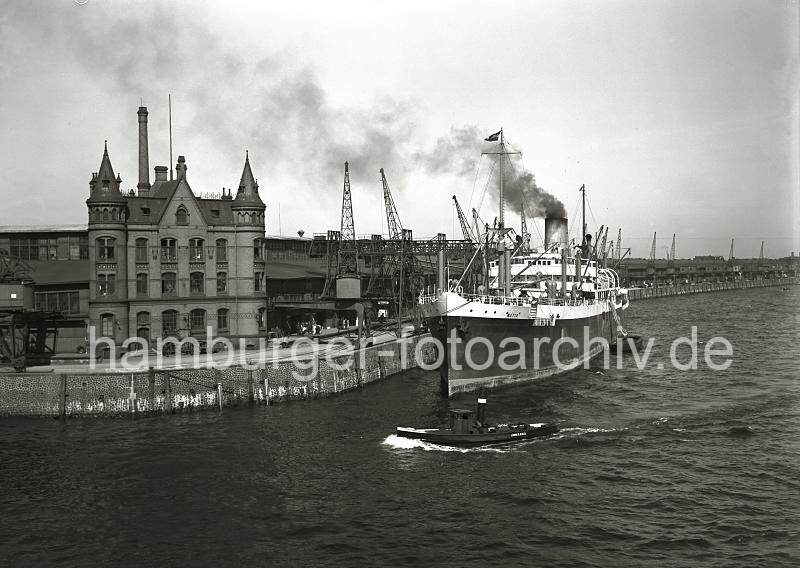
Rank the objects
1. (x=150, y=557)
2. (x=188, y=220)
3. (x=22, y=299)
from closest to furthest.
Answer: (x=150, y=557) → (x=22, y=299) → (x=188, y=220)

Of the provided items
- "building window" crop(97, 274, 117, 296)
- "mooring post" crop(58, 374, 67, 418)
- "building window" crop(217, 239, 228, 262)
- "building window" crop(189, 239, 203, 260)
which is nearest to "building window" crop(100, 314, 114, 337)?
"building window" crop(97, 274, 117, 296)

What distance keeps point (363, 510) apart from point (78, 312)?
164 feet

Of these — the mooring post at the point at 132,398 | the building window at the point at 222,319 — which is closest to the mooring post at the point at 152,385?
the mooring post at the point at 132,398

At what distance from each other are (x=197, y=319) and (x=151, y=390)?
1736 cm

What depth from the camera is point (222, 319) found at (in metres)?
70.6

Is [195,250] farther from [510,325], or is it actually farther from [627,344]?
[627,344]

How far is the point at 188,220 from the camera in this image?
232ft

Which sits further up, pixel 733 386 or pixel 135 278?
pixel 135 278

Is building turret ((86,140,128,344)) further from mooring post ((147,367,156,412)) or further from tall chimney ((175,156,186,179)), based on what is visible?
mooring post ((147,367,156,412))

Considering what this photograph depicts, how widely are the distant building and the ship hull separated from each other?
20.8 metres

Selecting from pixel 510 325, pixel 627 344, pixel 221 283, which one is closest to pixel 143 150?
pixel 221 283

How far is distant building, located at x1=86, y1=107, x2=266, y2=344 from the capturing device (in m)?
67.4

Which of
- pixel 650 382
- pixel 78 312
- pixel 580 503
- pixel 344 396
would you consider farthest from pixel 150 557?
pixel 650 382

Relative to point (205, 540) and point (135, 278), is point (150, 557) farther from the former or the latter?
point (135, 278)
